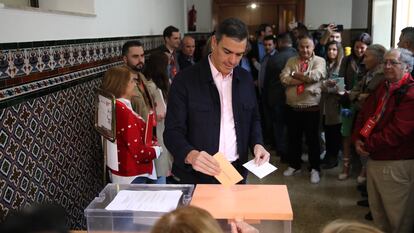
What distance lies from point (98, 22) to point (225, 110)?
1.73 m

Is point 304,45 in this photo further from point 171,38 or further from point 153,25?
point 153,25

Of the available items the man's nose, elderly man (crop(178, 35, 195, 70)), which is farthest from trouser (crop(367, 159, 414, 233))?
elderly man (crop(178, 35, 195, 70))

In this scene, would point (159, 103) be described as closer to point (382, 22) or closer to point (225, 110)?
point (225, 110)

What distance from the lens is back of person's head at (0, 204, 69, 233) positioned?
0.45 m

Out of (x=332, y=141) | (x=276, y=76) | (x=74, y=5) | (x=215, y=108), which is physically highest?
(x=74, y=5)

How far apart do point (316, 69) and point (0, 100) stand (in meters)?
3.04

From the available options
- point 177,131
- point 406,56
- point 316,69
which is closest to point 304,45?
point 316,69

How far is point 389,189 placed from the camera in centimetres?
299

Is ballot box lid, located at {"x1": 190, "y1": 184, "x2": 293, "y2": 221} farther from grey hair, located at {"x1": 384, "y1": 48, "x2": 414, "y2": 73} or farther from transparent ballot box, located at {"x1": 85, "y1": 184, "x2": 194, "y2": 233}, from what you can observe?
grey hair, located at {"x1": 384, "y1": 48, "x2": 414, "y2": 73}

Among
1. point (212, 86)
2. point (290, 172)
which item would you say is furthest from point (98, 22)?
point (290, 172)

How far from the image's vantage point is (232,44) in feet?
6.05

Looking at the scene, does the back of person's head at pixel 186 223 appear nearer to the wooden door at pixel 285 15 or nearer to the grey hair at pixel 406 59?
the grey hair at pixel 406 59

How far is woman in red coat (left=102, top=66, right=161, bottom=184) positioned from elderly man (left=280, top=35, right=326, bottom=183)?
198cm

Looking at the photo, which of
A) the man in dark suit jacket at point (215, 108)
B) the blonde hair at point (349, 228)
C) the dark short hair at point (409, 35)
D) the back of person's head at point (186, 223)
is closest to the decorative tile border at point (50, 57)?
the man in dark suit jacket at point (215, 108)
